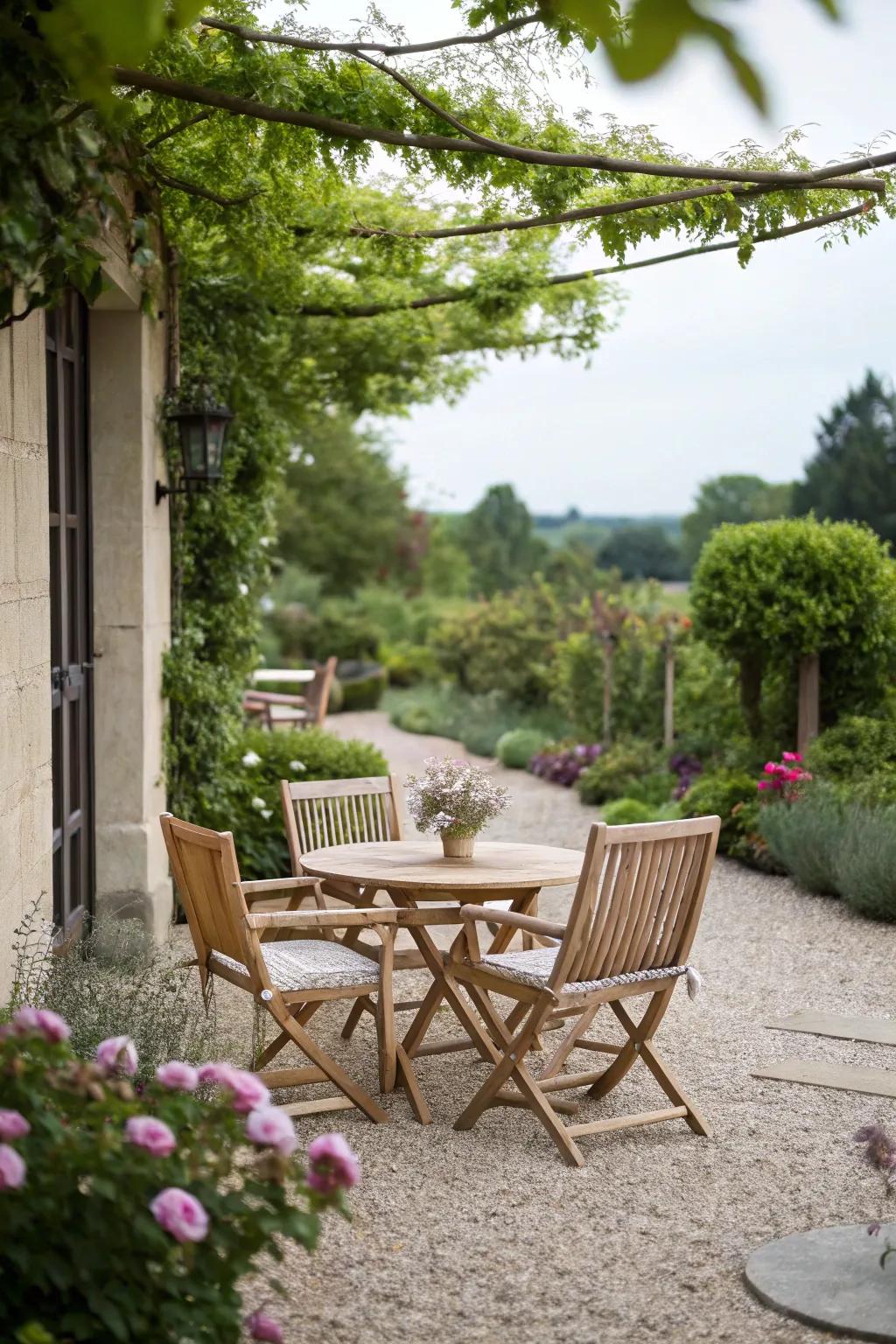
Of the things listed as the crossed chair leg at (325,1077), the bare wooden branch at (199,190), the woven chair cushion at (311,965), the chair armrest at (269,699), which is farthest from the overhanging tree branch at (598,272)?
the chair armrest at (269,699)

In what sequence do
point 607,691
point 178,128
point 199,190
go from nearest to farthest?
point 178,128
point 199,190
point 607,691

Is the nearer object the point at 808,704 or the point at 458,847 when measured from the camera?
the point at 458,847

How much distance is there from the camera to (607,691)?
1277 centimetres

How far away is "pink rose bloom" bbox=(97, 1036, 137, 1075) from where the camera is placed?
7.82ft

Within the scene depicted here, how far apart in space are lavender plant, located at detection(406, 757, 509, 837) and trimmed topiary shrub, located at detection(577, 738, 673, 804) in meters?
6.76

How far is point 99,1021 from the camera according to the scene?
13.1ft

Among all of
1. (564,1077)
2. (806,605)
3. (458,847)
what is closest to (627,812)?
(806,605)

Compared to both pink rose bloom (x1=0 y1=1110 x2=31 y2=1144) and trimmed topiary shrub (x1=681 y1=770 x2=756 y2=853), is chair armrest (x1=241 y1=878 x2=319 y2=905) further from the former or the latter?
trimmed topiary shrub (x1=681 y1=770 x2=756 y2=853)

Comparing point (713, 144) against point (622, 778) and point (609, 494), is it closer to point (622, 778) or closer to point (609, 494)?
point (622, 778)

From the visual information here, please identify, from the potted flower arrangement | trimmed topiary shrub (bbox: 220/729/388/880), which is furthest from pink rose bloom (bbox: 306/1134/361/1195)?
trimmed topiary shrub (bbox: 220/729/388/880)

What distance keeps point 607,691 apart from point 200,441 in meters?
6.85

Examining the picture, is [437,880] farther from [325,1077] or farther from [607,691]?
[607,691]

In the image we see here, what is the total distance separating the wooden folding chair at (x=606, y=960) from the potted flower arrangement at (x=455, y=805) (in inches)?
22.3

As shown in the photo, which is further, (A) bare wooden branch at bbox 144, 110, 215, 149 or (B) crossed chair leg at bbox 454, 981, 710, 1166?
(A) bare wooden branch at bbox 144, 110, 215, 149
